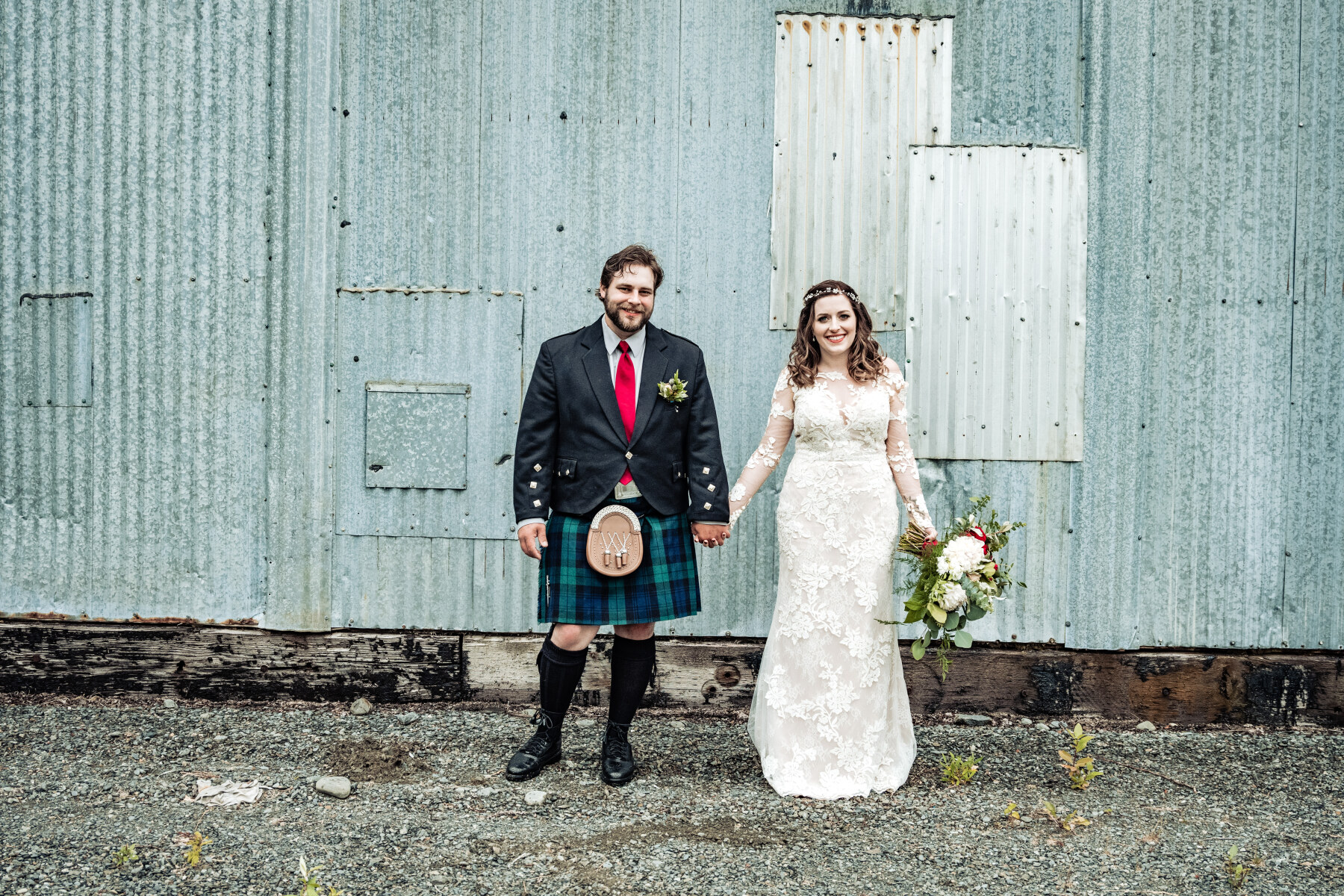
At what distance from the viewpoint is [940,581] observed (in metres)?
3.66

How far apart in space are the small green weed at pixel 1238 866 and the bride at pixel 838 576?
1.19 meters

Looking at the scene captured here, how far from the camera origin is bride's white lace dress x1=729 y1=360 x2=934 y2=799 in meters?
3.84

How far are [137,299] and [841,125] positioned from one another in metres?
3.74

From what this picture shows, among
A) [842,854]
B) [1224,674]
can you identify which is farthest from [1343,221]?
[842,854]

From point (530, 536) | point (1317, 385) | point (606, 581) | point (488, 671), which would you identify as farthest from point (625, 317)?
point (1317, 385)

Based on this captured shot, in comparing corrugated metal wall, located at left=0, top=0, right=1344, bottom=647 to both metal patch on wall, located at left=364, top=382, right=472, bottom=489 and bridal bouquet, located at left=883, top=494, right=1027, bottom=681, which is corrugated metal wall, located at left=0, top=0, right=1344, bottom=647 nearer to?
metal patch on wall, located at left=364, top=382, right=472, bottom=489

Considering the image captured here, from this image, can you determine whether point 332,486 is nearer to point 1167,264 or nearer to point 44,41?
point 44,41

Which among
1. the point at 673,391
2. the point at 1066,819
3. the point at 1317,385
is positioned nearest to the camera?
the point at 1066,819

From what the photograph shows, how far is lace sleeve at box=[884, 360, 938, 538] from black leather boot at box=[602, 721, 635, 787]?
157 centimetres

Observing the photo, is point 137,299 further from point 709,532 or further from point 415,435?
point 709,532

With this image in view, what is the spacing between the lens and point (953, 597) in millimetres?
3641

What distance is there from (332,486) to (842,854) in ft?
10.0

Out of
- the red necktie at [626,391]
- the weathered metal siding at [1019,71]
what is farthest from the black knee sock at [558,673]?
the weathered metal siding at [1019,71]

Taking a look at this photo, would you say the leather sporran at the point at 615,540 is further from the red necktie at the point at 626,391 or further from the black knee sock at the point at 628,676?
the black knee sock at the point at 628,676
